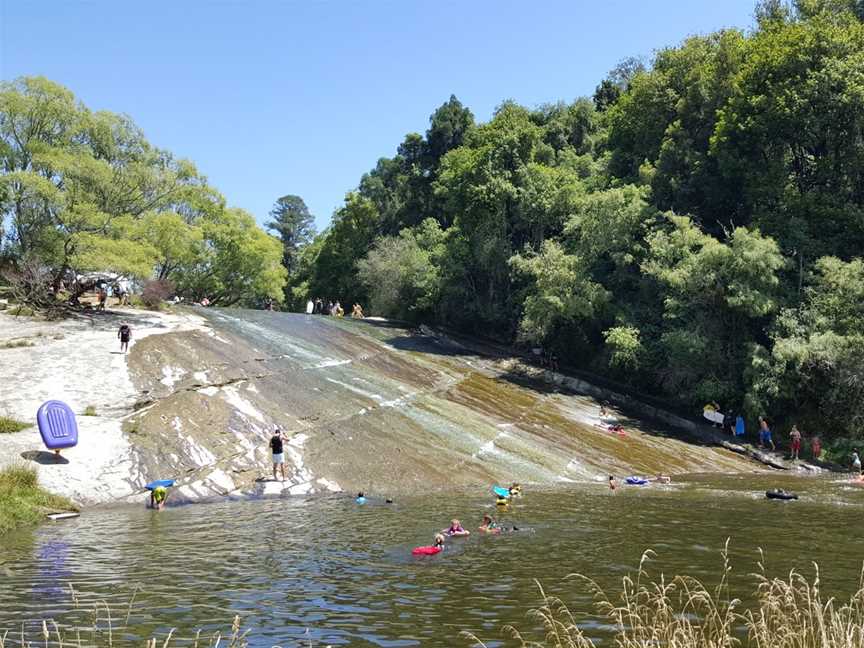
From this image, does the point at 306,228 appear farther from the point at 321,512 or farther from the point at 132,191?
the point at 321,512

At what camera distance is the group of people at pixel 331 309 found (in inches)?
2589

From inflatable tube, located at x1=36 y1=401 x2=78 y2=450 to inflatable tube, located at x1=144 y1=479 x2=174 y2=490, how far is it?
11.1 feet

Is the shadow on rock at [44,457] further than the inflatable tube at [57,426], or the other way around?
the inflatable tube at [57,426]

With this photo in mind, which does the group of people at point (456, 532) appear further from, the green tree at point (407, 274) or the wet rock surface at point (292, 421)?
the green tree at point (407, 274)

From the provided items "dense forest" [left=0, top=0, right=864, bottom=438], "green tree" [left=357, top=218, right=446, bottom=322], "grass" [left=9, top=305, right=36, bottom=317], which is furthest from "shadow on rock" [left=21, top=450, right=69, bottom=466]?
"green tree" [left=357, top=218, right=446, bottom=322]

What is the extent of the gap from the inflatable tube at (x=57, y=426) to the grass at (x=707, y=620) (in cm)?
1828

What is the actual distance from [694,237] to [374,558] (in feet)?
108

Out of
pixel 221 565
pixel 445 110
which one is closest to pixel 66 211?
pixel 221 565

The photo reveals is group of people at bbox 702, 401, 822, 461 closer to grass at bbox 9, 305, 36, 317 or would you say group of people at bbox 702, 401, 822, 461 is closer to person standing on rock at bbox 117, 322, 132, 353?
person standing on rock at bbox 117, 322, 132, 353

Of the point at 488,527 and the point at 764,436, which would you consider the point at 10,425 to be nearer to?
the point at 488,527

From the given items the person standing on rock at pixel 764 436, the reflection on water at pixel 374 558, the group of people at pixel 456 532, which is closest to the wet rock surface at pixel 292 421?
the person standing on rock at pixel 764 436

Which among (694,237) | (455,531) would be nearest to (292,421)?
(455,531)

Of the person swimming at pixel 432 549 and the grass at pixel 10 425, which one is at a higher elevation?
the grass at pixel 10 425

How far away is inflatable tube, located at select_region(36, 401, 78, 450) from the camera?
2361 centimetres
